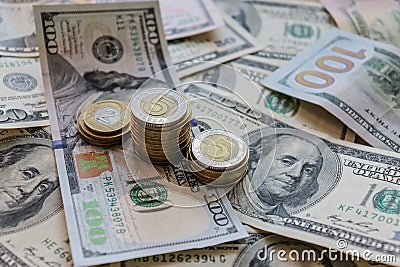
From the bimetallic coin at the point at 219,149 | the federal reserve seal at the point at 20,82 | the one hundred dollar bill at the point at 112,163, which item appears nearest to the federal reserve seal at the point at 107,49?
the one hundred dollar bill at the point at 112,163

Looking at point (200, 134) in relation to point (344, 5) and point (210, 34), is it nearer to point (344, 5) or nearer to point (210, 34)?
point (210, 34)

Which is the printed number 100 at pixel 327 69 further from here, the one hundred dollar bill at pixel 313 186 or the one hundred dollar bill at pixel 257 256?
the one hundred dollar bill at pixel 257 256

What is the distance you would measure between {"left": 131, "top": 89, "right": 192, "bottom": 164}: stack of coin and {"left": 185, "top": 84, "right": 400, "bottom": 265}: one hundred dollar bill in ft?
0.26

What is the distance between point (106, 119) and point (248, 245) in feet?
0.90

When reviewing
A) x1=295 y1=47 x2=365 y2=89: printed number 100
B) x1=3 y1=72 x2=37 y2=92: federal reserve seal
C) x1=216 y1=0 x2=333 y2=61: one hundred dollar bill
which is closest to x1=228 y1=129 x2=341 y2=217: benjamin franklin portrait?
x1=295 y1=47 x2=365 y2=89: printed number 100

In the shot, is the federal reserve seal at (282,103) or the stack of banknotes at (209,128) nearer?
the stack of banknotes at (209,128)

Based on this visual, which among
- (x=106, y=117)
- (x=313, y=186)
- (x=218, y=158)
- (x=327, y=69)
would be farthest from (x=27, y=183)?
(x=327, y=69)

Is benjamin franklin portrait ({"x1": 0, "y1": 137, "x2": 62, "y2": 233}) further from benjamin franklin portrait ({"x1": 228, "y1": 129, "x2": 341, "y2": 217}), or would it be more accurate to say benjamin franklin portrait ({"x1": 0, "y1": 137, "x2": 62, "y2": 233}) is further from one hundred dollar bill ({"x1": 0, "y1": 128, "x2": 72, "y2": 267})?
benjamin franklin portrait ({"x1": 228, "y1": 129, "x2": 341, "y2": 217})

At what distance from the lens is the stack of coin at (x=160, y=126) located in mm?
802

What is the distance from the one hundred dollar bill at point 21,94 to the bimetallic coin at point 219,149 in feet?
0.76

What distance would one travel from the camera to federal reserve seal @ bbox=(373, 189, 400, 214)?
0.78 m

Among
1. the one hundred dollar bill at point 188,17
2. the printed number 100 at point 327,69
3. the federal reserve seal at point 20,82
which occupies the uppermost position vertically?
the one hundred dollar bill at point 188,17

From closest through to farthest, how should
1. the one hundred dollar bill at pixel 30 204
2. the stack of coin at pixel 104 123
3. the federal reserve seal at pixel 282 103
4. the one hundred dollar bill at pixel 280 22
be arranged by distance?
1. the one hundred dollar bill at pixel 30 204
2. the stack of coin at pixel 104 123
3. the federal reserve seal at pixel 282 103
4. the one hundred dollar bill at pixel 280 22

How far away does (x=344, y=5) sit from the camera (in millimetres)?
1180
